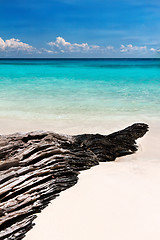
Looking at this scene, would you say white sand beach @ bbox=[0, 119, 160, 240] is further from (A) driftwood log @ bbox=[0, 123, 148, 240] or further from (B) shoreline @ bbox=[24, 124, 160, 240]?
(A) driftwood log @ bbox=[0, 123, 148, 240]

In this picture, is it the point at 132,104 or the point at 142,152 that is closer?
the point at 142,152

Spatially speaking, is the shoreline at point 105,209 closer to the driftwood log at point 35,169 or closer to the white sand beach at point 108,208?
the white sand beach at point 108,208

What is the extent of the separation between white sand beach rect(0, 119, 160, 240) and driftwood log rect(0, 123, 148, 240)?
0.14 m

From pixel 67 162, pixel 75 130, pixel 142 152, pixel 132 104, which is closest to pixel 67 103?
pixel 132 104

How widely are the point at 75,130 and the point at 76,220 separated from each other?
4418 millimetres

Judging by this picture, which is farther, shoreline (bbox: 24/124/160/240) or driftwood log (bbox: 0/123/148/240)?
driftwood log (bbox: 0/123/148/240)

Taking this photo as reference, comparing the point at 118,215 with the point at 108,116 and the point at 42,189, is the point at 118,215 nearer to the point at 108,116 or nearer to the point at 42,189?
the point at 42,189

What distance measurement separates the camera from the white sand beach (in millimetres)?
2826

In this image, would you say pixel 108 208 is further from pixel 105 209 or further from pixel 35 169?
pixel 35 169

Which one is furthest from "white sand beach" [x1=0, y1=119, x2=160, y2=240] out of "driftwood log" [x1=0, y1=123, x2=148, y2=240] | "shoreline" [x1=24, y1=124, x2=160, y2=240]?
"driftwood log" [x1=0, y1=123, x2=148, y2=240]

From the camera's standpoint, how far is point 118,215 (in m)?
3.09

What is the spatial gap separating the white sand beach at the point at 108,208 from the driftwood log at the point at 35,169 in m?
0.14

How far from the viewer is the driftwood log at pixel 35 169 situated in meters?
2.93

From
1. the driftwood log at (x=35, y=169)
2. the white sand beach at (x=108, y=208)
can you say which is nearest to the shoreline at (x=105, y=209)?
the white sand beach at (x=108, y=208)
